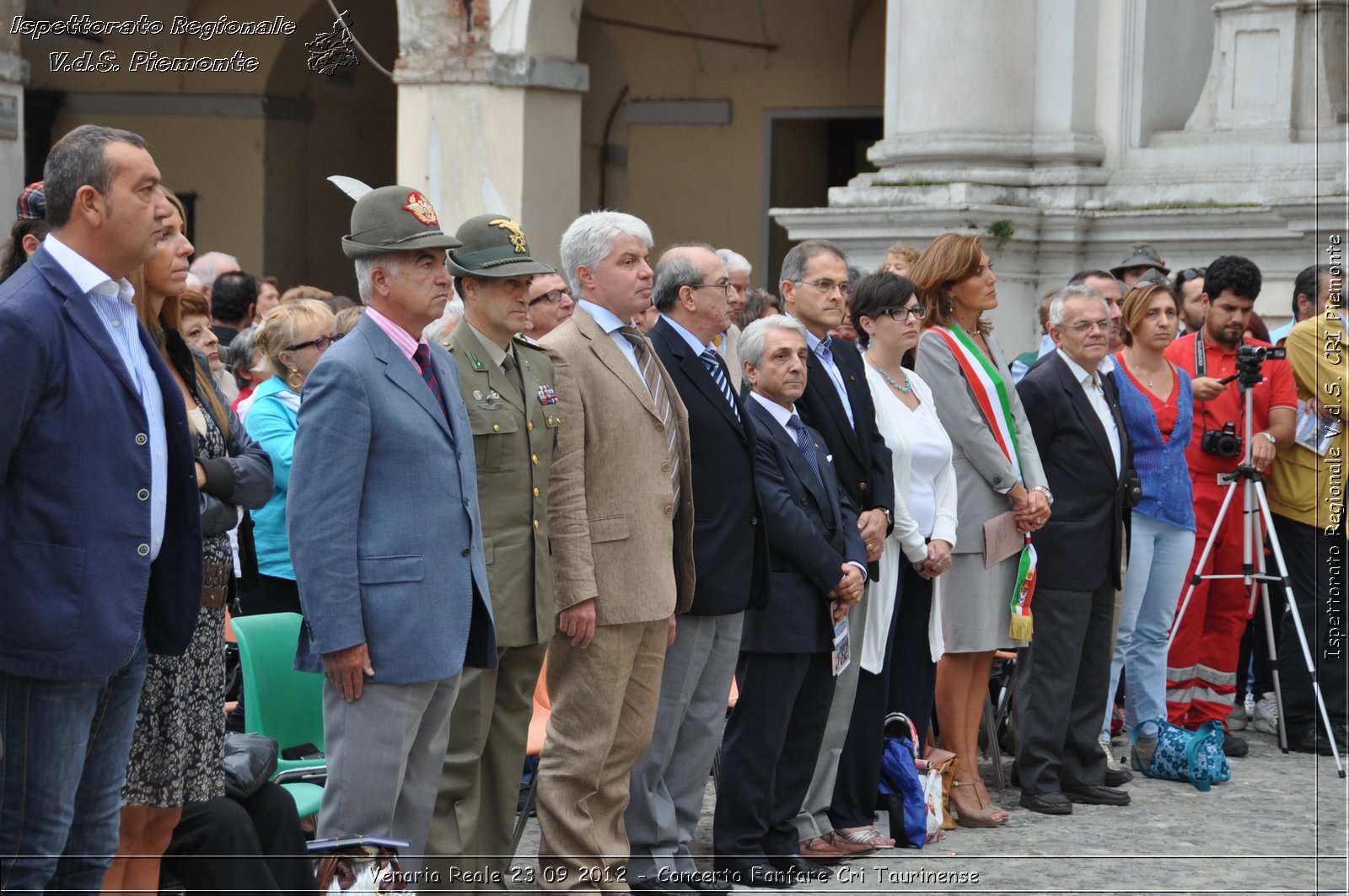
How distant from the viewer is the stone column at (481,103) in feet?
42.3

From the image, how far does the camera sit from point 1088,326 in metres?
7.16

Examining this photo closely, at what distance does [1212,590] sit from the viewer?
848 centimetres

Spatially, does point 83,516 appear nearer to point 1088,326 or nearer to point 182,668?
point 182,668

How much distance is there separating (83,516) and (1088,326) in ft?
15.6

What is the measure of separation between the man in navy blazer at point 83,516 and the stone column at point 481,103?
9.16 m

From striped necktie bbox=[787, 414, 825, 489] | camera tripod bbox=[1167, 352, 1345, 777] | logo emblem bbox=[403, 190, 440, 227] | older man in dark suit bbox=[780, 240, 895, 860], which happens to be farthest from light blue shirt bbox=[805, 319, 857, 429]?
camera tripod bbox=[1167, 352, 1345, 777]

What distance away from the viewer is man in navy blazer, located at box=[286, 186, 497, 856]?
4.37m

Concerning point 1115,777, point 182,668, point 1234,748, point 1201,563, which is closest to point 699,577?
point 182,668

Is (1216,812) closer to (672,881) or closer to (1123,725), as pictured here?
(1123,725)

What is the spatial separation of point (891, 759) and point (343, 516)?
2915 millimetres

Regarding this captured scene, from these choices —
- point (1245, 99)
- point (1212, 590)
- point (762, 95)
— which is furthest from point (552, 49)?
point (1212, 590)

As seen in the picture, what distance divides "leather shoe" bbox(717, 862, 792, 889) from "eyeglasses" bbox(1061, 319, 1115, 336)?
273 centimetres

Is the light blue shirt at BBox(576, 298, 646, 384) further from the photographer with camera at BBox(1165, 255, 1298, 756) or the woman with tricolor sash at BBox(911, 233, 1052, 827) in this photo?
the photographer with camera at BBox(1165, 255, 1298, 756)

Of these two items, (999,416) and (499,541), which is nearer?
(499,541)
